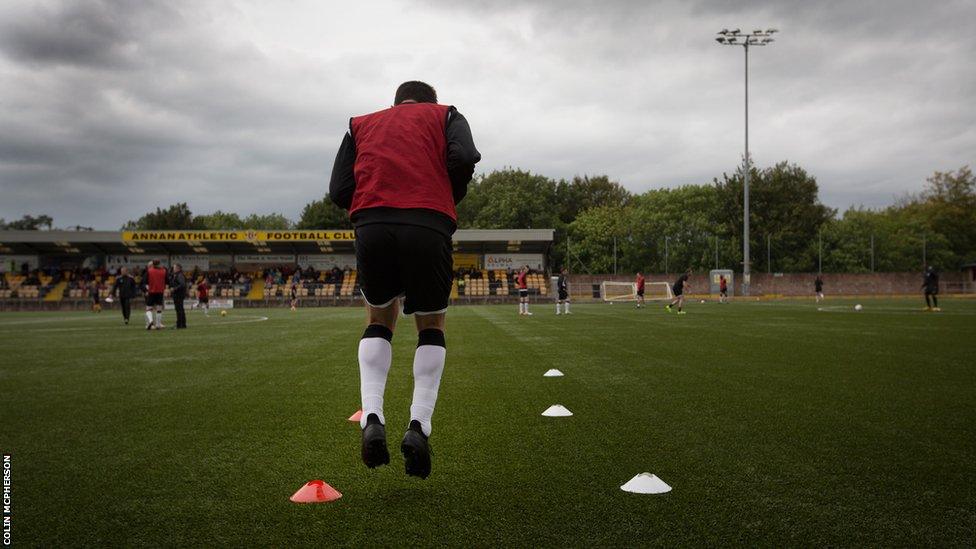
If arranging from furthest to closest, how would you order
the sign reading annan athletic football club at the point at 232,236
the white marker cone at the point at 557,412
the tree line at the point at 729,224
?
the tree line at the point at 729,224 → the sign reading annan athletic football club at the point at 232,236 → the white marker cone at the point at 557,412

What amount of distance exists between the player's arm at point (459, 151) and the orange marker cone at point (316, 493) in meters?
1.56

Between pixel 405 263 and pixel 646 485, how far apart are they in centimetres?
158

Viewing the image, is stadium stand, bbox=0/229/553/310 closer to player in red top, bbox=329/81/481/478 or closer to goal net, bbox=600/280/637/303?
goal net, bbox=600/280/637/303

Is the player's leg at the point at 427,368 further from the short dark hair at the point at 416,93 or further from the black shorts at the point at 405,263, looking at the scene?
the short dark hair at the point at 416,93

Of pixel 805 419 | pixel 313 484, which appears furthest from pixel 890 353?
pixel 313 484

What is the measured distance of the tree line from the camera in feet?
215

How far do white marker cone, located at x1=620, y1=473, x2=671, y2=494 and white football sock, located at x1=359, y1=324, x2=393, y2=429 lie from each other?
1.26 metres

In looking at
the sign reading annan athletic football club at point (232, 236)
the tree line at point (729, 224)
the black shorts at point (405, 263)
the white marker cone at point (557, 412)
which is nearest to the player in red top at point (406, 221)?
the black shorts at point (405, 263)

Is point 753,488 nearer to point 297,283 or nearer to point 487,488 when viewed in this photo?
point 487,488

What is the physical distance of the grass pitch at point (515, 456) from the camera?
2703 mm

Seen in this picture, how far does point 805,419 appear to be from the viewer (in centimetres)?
496

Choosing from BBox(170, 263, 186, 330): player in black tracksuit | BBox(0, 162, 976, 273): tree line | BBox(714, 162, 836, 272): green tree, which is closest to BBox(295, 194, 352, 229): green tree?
BBox(0, 162, 976, 273): tree line

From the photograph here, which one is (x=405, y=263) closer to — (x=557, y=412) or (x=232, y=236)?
(x=557, y=412)

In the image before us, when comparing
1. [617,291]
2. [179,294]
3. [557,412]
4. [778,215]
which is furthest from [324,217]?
[557,412]
